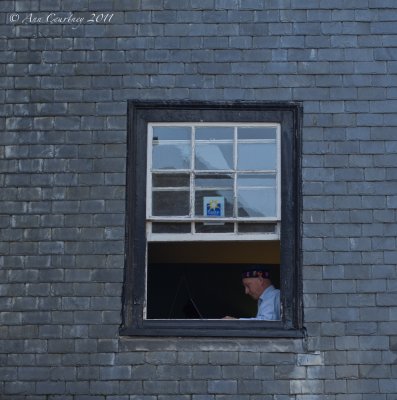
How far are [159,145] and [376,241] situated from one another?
6.91ft

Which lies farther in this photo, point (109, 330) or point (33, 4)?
point (33, 4)

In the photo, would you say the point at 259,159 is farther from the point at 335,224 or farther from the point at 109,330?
the point at 109,330

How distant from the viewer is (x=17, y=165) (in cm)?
835

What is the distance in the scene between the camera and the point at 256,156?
840 centimetres

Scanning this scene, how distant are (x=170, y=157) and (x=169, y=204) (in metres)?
0.43

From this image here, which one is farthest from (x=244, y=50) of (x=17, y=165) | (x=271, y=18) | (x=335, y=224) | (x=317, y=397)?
(x=317, y=397)

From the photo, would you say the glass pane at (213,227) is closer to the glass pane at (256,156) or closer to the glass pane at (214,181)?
the glass pane at (214,181)

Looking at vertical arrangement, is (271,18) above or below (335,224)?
above

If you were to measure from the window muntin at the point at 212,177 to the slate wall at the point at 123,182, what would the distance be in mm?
295

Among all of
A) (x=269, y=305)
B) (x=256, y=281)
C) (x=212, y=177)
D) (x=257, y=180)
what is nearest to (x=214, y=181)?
(x=212, y=177)

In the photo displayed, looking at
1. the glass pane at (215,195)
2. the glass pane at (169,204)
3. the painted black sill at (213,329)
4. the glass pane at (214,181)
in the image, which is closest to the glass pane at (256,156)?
the glass pane at (214,181)

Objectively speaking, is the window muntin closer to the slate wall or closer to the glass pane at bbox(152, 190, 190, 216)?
the glass pane at bbox(152, 190, 190, 216)

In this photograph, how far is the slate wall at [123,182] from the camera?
799 centimetres

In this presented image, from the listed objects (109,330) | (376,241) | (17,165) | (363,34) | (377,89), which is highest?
(363,34)
